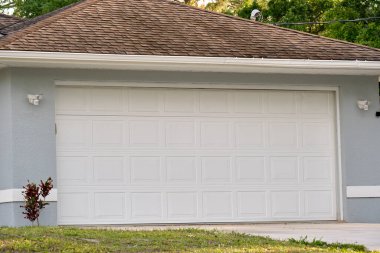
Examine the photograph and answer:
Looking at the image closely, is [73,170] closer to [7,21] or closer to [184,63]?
[184,63]

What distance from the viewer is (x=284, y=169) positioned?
17.7 metres

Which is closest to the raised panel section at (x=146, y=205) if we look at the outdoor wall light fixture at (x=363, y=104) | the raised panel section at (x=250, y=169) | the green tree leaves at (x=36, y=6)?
the raised panel section at (x=250, y=169)

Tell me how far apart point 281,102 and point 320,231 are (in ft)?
10.9

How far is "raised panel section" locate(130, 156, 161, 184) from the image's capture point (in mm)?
16797

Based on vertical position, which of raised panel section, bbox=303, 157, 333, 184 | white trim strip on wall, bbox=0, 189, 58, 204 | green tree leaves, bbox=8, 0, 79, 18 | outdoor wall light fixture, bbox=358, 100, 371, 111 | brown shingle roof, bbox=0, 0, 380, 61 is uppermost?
green tree leaves, bbox=8, 0, 79, 18

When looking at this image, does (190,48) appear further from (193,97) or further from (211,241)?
(211,241)

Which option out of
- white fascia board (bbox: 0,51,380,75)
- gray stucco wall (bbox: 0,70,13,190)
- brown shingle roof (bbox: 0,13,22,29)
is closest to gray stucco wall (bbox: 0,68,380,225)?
gray stucco wall (bbox: 0,70,13,190)

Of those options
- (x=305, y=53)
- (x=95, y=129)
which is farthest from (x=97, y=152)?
(x=305, y=53)

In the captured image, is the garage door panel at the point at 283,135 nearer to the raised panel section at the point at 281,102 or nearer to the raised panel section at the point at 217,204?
the raised panel section at the point at 281,102

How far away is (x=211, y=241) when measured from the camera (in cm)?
1188

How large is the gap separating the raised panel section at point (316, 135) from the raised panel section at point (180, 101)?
84.6 inches

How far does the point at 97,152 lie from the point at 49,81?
4.70ft

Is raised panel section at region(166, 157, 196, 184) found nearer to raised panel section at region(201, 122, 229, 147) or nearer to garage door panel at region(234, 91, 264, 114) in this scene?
raised panel section at region(201, 122, 229, 147)

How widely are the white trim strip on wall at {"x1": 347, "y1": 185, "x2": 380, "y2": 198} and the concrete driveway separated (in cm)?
81
